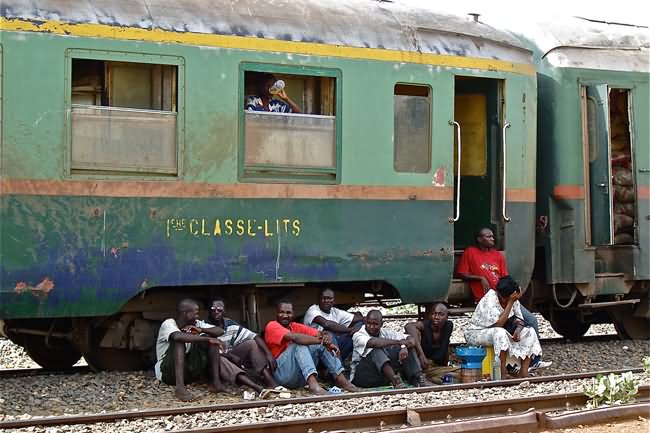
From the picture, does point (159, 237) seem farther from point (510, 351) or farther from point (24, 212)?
point (510, 351)

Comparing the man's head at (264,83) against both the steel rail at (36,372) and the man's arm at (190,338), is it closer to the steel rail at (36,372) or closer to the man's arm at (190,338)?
the man's arm at (190,338)

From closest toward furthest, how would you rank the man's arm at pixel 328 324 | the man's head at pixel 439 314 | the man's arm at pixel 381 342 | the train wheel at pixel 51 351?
the man's arm at pixel 381 342 < the man's arm at pixel 328 324 < the train wheel at pixel 51 351 < the man's head at pixel 439 314

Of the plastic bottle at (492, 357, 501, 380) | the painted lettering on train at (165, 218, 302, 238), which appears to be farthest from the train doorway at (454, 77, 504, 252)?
the painted lettering on train at (165, 218, 302, 238)

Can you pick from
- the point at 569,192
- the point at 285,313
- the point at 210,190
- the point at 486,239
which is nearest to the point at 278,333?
the point at 285,313

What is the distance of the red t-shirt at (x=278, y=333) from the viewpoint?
27.8 ft

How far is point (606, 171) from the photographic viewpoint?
1077 cm

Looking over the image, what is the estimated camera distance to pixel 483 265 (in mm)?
9930

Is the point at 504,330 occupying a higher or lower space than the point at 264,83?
lower

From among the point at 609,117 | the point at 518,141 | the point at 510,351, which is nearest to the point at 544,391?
the point at 510,351

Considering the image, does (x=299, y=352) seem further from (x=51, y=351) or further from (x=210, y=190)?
(x=51, y=351)

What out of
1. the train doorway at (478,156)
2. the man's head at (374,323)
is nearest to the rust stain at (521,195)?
the train doorway at (478,156)

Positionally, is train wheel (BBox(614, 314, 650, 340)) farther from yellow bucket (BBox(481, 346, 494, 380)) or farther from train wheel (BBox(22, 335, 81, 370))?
train wheel (BBox(22, 335, 81, 370))

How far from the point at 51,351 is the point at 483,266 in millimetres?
4014

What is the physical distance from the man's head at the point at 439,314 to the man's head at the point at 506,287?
509mm
